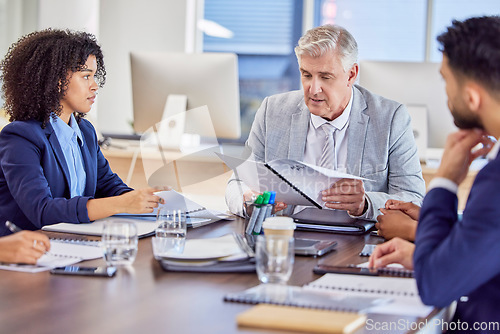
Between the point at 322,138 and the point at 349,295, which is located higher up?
the point at 322,138

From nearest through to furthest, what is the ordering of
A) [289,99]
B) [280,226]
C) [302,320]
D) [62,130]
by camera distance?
[302,320] < [280,226] < [62,130] < [289,99]

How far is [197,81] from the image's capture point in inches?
136

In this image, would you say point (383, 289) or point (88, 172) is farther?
point (88, 172)

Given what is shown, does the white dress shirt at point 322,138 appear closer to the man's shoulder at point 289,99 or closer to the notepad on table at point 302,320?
the man's shoulder at point 289,99

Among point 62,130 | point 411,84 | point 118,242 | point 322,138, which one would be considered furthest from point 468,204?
point 411,84

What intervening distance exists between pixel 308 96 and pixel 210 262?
3.76ft

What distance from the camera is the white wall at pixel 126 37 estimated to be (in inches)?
228

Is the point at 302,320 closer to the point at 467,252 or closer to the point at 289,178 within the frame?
the point at 467,252

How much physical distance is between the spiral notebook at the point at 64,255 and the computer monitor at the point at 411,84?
196 centimetres

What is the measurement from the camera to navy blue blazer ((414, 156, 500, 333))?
1031 mm

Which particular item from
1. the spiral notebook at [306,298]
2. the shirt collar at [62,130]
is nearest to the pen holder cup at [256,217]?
the spiral notebook at [306,298]

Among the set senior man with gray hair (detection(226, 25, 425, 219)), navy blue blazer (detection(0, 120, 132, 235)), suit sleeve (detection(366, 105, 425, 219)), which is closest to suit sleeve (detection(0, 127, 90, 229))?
navy blue blazer (detection(0, 120, 132, 235))

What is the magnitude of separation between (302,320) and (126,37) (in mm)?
5274

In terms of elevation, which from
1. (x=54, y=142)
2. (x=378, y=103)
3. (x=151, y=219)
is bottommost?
(x=151, y=219)
